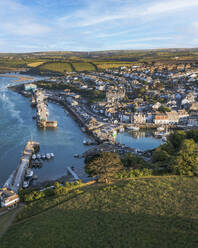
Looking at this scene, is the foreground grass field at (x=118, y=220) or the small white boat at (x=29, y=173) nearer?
the foreground grass field at (x=118, y=220)

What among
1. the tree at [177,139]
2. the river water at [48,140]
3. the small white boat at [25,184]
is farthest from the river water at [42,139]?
the tree at [177,139]

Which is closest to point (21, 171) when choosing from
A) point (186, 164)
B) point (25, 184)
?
point (25, 184)

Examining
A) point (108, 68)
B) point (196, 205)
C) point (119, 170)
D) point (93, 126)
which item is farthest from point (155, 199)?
point (108, 68)

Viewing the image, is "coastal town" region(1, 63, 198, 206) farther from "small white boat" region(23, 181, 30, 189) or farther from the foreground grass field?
the foreground grass field

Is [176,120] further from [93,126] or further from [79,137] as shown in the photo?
[79,137]

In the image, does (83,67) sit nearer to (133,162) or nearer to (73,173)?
(73,173)

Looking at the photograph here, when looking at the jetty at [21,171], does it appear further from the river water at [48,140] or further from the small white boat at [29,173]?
the river water at [48,140]
